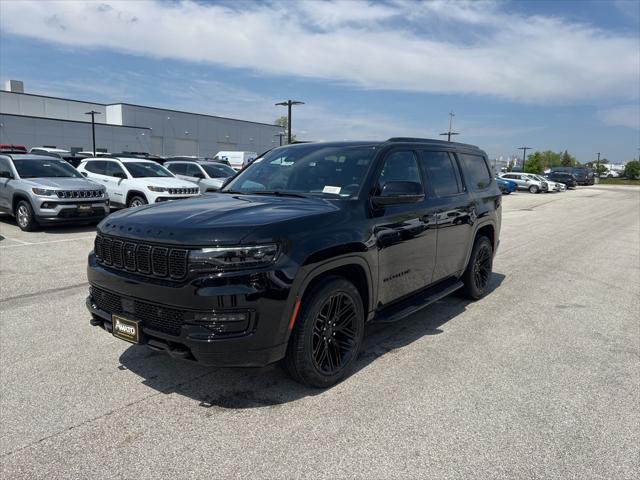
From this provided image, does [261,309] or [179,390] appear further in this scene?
[179,390]

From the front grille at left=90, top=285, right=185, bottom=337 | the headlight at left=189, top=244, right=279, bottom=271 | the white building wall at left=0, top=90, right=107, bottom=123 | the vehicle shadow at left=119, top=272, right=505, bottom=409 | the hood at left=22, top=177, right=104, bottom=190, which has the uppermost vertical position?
the white building wall at left=0, top=90, right=107, bottom=123

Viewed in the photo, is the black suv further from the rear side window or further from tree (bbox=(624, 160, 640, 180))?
tree (bbox=(624, 160, 640, 180))

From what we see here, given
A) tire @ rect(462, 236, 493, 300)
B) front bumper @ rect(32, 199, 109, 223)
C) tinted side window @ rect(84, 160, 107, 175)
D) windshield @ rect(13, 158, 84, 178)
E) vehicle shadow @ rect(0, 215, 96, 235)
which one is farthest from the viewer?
tinted side window @ rect(84, 160, 107, 175)

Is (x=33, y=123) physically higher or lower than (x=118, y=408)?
higher

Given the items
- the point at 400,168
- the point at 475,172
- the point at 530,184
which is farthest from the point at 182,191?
the point at 530,184

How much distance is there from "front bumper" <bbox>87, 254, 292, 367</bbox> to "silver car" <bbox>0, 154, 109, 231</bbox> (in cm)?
872

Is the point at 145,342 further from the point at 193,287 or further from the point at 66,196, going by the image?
the point at 66,196

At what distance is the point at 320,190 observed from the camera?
4133 mm

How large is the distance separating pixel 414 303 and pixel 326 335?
4.24 ft

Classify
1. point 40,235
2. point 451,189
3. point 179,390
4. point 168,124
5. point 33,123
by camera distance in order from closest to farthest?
point 179,390
point 451,189
point 40,235
point 33,123
point 168,124

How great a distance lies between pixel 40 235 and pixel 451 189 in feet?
29.9

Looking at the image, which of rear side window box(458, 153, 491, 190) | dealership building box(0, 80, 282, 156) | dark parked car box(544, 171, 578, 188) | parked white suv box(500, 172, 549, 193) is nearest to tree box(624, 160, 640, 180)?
dark parked car box(544, 171, 578, 188)

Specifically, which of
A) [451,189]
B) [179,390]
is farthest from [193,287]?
[451,189]

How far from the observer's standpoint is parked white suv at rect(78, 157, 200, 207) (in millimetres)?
12852
